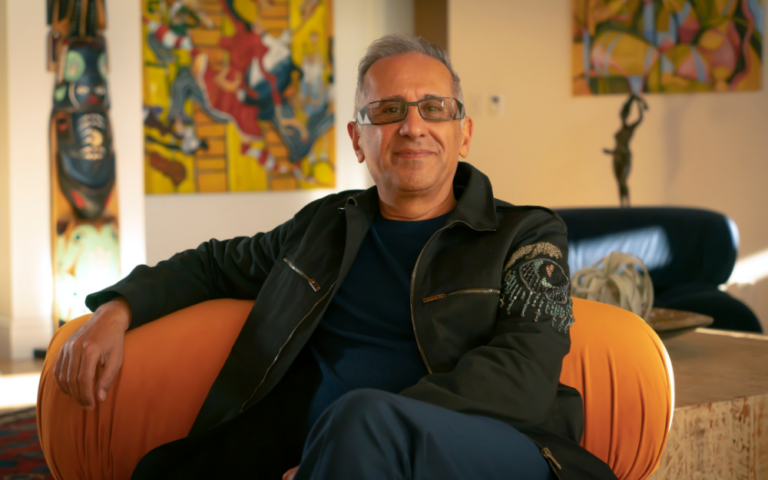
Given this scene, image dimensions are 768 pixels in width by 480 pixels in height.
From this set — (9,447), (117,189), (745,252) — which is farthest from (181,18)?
(745,252)

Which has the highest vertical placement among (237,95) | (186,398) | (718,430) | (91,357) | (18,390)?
(237,95)

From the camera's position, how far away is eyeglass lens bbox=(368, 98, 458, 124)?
147cm

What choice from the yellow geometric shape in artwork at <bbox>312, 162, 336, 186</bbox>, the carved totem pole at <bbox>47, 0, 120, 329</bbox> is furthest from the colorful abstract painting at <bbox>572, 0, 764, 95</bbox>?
the carved totem pole at <bbox>47, 0, 120, 329</bbox>

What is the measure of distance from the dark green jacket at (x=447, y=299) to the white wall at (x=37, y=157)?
2.58m

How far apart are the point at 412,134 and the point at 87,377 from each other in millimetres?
811

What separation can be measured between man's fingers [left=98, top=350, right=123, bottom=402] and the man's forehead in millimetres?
772

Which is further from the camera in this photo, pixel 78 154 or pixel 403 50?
pixel 78 154

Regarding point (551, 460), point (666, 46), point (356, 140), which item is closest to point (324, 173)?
point (666, 46)

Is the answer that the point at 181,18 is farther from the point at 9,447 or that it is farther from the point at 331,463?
the point at 331,463

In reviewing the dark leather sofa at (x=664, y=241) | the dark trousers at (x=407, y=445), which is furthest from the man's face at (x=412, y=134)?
the dark leather sofa at (x=664, y=241)

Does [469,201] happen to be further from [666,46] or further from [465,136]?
[666,46]

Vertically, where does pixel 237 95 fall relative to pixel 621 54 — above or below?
below

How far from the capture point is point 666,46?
458 cm

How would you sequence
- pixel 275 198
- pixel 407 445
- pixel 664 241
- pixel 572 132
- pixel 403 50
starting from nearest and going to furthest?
pixel 407 445 → pixel 403 50 → pixel 664 241 → pixel 572 132 → pixel 275 198
